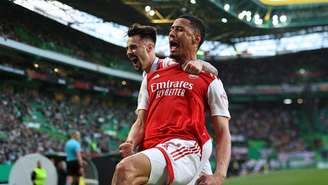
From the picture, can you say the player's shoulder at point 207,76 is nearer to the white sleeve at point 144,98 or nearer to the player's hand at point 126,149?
the white sleeve at point 144,98

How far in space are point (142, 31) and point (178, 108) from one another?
1189mm

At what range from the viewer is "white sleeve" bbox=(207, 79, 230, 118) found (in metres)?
3.16

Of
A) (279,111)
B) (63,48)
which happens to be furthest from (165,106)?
(279,111)

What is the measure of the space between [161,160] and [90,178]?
857 cm

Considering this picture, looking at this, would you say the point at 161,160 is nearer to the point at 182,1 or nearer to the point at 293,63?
the point at 182,1

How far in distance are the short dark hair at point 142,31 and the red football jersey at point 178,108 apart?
0.91 meters

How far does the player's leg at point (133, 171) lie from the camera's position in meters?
2.69

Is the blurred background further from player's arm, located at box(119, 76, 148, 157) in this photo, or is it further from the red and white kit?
the red and white kit

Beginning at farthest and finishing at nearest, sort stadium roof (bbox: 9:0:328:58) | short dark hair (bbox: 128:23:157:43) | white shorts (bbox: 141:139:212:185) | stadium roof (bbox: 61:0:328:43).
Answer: stadium roof (bbox: 61:0:328:43) < stadium roof (bbox: 9:0:328:58) < short dark hair (bbox: 128:23:157:43) < white shorts (bbox: 141:139:212:185)

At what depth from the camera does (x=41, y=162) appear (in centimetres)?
1062

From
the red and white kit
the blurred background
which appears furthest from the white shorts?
the blurred background

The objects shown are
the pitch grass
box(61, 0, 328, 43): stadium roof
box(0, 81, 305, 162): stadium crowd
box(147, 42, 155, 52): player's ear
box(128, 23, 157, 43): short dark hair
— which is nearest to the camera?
box(128, 23, 157, 43): short dark hair

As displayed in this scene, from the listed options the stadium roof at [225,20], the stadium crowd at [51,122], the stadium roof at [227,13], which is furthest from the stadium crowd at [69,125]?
the stadium roof at [227,13]

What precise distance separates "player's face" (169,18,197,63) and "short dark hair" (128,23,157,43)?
855 millimetres
